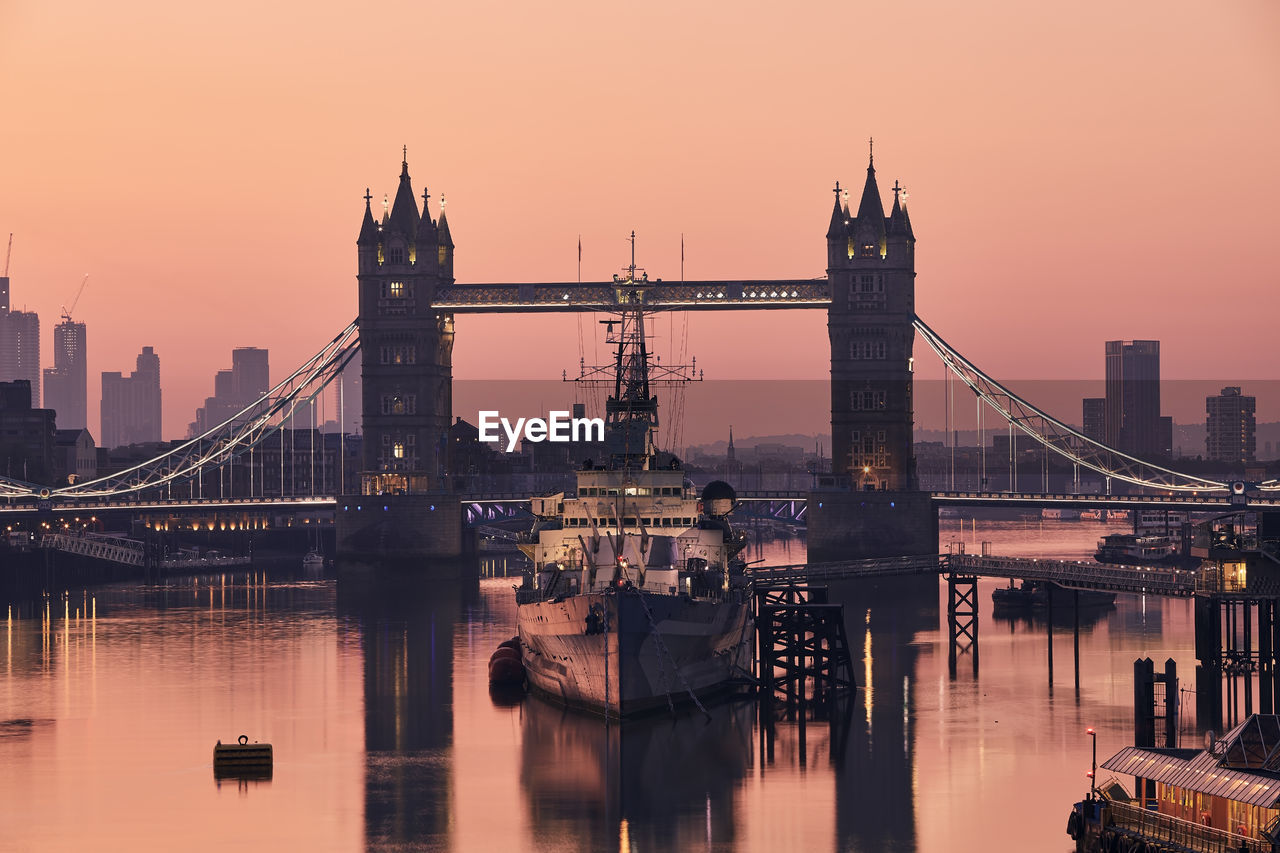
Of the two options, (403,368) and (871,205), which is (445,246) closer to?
(403,368)

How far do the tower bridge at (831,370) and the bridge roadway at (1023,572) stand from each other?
39875mm

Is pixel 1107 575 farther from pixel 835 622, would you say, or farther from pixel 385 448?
pixel 385 448

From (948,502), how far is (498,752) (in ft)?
302

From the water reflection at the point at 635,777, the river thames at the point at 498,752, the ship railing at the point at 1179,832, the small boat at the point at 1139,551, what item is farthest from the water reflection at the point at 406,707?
the small boat at the point at 1139,551

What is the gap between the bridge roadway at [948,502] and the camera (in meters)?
154

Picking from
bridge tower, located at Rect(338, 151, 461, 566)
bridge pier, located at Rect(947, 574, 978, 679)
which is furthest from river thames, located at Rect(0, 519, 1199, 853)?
bridge tower, located at Rect(338, 151, 461, 566)

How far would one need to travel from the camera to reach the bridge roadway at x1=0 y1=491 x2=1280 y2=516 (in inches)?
6058

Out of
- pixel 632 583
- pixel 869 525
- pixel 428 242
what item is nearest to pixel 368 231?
pixel 428 242

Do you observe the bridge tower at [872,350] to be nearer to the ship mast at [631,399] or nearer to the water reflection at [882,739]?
the water reflection at [882,739]

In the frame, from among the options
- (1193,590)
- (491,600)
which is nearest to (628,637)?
(1193,590)

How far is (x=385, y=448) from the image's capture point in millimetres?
165375

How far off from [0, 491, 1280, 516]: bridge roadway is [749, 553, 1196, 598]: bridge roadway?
42008 millimetres

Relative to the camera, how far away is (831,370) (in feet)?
525

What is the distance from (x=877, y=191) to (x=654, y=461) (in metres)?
81.4
